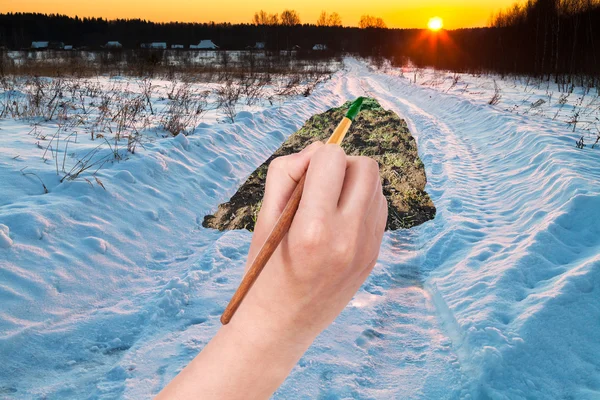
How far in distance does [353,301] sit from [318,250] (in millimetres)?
2205

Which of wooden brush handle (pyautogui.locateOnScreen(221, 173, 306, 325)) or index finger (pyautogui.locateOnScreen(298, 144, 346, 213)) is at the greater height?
index finger (pyautogui.locateOnScreen(298, 144, 346, 213))

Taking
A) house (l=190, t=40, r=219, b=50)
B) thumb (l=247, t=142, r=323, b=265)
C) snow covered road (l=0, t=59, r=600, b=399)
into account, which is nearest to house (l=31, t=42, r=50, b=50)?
house (l=190, t=40, r=219, b=50)

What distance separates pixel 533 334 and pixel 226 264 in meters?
2.03

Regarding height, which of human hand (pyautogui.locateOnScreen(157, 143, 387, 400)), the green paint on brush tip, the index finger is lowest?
human hand (pyautogui.locateOnScreen(157, 143, 387, 400))

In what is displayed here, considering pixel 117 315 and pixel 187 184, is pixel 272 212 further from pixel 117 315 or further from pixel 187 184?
pixel 187 184

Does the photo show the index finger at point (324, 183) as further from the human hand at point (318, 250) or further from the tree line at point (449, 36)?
the tree line at point (449, 36)

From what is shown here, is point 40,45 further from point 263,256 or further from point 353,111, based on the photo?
point 263,256

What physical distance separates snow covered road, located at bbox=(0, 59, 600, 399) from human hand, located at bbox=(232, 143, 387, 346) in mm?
1479

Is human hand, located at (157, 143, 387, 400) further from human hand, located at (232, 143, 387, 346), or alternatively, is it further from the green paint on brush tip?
the green paint on brush tip

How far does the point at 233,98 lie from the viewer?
33.8 ft

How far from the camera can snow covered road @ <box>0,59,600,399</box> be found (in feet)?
6.48

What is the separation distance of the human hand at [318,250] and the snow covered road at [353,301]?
148 centimetres

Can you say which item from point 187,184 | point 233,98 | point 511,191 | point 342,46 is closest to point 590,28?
point 233,98

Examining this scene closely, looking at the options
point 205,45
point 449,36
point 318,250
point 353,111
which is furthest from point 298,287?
point 205,45
